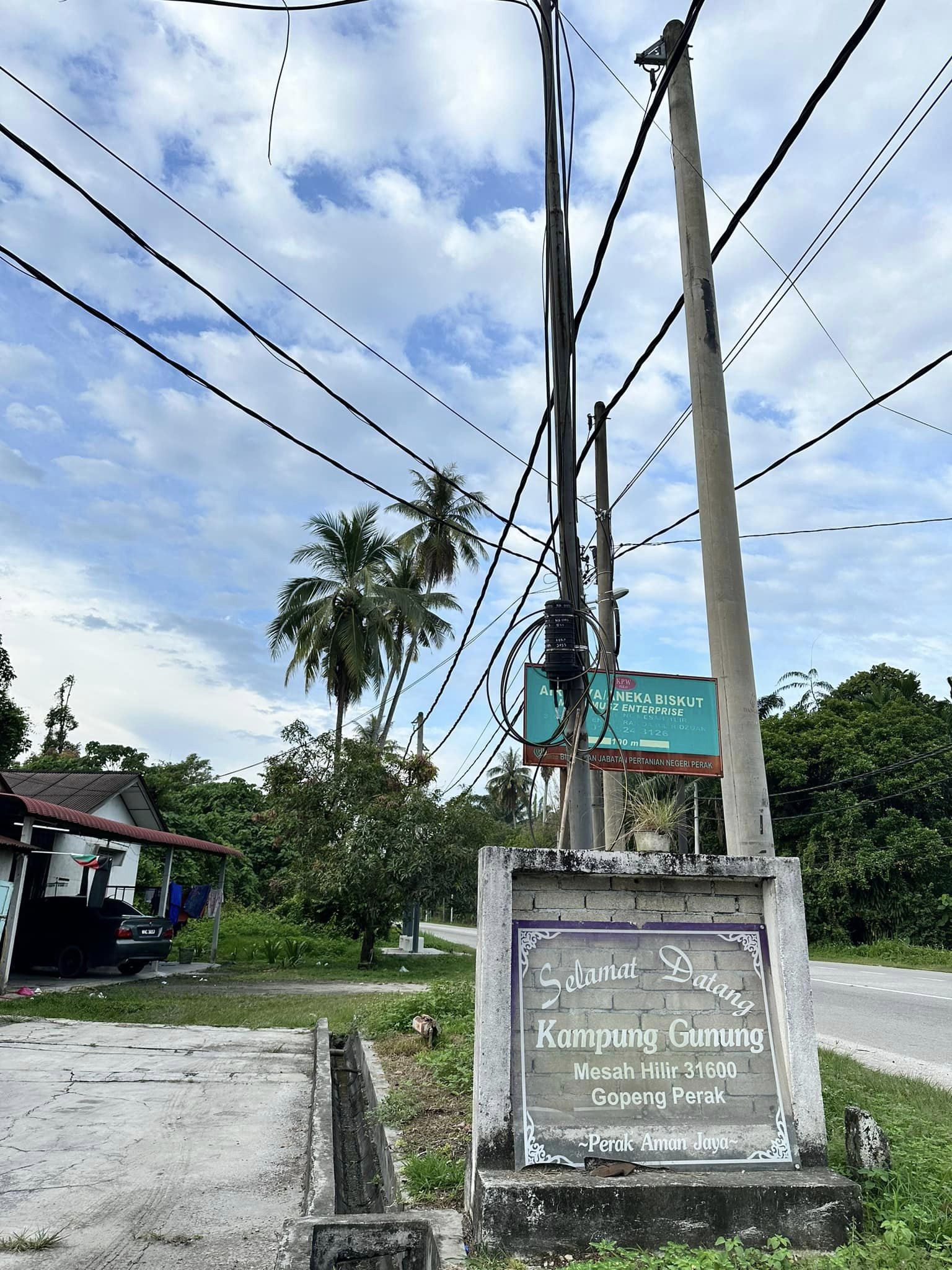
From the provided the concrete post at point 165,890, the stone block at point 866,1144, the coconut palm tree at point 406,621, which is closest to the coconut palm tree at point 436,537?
the coconut palm tree at point 406,621

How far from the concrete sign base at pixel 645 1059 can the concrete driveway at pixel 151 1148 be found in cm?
127

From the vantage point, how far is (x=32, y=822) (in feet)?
43.6

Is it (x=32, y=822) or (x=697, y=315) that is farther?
(x=32, y=822)

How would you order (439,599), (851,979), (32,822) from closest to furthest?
1. (32,822)
2. (851,979)
3. (439,599)

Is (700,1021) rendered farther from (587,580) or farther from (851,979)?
(851,979)

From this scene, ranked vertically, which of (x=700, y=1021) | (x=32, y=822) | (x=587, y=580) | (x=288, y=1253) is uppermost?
(x=587, y=580)

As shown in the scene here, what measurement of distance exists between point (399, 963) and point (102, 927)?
23.5 ft

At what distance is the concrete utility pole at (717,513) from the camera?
6.04 metres

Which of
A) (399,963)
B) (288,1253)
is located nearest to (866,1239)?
(288,1253)

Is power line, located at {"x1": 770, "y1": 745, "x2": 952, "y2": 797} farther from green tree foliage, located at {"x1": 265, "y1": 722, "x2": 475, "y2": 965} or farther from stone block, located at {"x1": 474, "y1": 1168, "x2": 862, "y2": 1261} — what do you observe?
stone block, located at {"x1": 474, "y1": 1168, "x2": 862, "y2": 1261}

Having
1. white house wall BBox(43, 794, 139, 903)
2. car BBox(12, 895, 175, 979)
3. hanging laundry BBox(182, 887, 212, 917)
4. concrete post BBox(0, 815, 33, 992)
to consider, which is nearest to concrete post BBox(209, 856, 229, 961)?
hanging laundry BBox(182, 887, 212, 917)

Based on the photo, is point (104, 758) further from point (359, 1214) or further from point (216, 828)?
point (359, 1214)

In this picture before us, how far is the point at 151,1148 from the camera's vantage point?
539cm

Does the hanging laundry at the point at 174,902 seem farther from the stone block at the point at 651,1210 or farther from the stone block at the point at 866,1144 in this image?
the stone block at the point at 866,1144
